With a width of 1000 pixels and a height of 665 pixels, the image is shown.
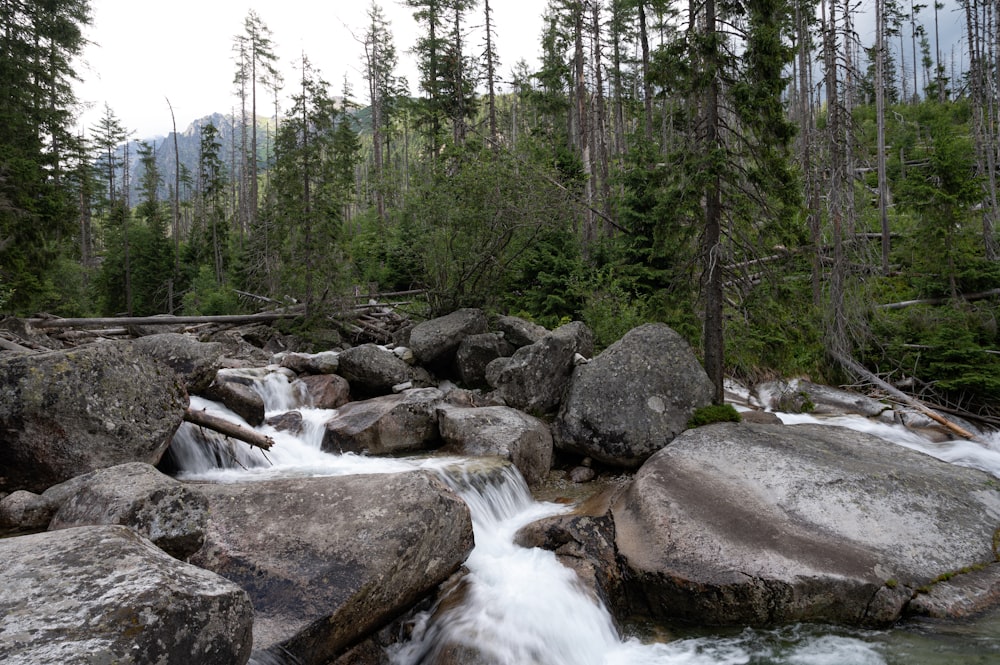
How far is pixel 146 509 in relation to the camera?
423 centimetres

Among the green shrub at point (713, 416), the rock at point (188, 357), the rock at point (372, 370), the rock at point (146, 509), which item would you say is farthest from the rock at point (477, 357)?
the rock at point (146, 509)

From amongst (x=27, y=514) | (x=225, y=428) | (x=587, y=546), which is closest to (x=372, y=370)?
(x=225, y=428)

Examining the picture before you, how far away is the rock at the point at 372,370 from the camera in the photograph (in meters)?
12.5

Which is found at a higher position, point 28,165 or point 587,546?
point 28,165

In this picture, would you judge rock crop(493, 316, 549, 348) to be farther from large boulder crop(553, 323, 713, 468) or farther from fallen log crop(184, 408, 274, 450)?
fallen log crop(184, 408, 274, 450)

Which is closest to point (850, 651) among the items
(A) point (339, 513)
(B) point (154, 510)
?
(A) point (339, 513)

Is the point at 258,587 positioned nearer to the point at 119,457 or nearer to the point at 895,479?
the point at 119,457

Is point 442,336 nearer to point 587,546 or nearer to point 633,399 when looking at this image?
point 633,399

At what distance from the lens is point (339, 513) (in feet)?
17.2

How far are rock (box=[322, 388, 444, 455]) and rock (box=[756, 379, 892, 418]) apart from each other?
773cm

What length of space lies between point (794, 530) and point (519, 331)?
346 inches

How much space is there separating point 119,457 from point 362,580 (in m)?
3.77

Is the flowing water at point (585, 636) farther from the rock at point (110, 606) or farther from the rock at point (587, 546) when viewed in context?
the rock at point (110, 606)

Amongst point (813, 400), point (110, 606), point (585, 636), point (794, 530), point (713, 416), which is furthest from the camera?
point (813, 400)
